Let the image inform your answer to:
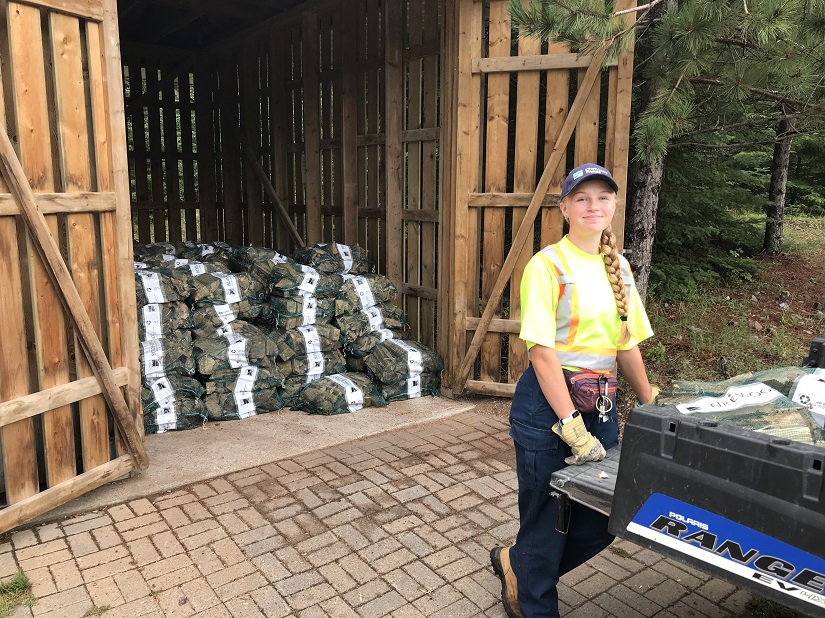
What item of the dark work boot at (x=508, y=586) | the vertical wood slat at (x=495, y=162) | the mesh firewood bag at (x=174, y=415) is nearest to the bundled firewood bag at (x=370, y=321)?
the vertical wood slat at (x=495, y=162)

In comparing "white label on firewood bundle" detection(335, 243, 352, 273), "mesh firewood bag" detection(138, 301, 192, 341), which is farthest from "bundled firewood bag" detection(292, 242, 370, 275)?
"mesh firewood bag" detection(138, 301, 192, 341)

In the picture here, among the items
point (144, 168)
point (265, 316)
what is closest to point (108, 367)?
point (265, 316)

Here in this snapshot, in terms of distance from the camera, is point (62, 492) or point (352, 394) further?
point (352, 394)

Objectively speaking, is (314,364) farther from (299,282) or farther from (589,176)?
(589,176)

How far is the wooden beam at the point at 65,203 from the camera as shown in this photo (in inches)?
140

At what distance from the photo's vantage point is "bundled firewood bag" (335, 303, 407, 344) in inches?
255

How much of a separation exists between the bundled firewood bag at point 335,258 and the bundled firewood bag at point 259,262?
22 centimetres

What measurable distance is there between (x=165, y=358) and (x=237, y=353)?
589mm

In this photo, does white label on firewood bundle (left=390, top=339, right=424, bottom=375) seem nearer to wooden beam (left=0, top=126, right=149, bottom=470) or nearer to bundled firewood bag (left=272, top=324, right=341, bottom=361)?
bundled firewood bag (left=272, top=324, right=341, bottom=361)

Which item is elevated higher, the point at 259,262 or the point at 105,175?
the point at 105,175

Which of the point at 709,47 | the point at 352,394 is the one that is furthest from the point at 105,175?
the point at 709,47

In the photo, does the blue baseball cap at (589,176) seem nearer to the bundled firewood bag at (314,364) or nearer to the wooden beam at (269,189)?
the bundled firewood bag at (314,364)

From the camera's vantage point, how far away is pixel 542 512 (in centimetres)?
274

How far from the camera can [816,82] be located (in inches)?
184
